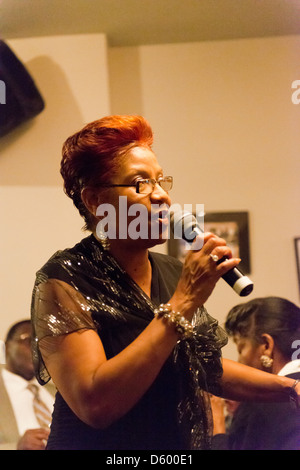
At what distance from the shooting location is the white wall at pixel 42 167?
1.86m

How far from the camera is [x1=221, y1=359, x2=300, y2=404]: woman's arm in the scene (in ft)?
3.77

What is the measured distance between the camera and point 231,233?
2105mm

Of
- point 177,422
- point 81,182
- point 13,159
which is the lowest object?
point 177,422

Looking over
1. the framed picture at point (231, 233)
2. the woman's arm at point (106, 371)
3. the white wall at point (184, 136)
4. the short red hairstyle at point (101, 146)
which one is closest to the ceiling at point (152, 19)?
the white wall at point (184, 136)

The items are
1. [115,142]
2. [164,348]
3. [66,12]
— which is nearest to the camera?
[164,348]

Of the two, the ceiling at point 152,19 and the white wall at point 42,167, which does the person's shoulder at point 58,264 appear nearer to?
the white wall at point 42,167

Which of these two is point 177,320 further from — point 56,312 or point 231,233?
point 231,233

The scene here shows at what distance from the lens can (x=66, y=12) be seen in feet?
5.79

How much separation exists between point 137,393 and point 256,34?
4.59 ft

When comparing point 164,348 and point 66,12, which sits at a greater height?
point 66,12

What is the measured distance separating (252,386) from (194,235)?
38 centimetres

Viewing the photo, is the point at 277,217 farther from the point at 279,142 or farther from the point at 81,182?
the point at 81,182

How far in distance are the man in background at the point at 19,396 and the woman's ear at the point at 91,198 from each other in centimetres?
89

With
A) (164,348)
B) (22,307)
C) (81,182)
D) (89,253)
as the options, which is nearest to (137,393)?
(164,348)
